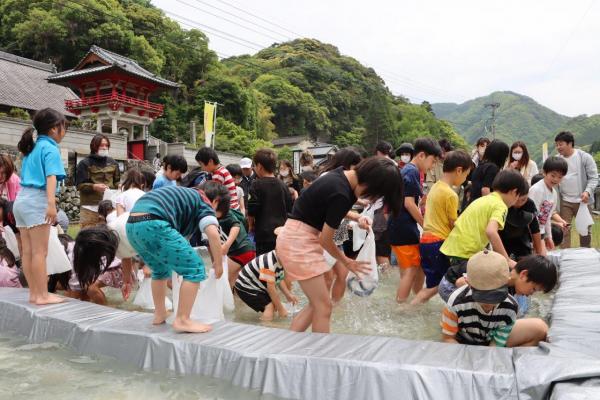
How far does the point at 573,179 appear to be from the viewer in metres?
6.43

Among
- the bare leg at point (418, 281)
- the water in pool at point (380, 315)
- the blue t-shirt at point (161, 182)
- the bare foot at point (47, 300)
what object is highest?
the blue t-shirt at point (161, 182)

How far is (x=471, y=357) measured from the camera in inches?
88.1

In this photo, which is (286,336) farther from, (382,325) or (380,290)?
(380,290)

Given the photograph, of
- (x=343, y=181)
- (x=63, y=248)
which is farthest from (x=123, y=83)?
(x=343, y=181)

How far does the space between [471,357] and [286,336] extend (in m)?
1.01

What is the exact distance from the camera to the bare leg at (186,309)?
288 centimetres

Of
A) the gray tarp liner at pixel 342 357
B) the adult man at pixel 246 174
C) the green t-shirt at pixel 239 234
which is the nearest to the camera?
the gray tarp liner at pixel 342 357

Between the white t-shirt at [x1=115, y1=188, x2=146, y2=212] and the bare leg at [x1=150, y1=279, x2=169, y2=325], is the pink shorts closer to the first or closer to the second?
the bare leg at [x1=150, y1=279, x2=169, y2=325]

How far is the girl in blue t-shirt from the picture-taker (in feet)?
11.8

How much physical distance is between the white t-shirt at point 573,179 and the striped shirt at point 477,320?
173 inches

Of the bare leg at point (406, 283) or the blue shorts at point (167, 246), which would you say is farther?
the bare leg at point (406, 283)

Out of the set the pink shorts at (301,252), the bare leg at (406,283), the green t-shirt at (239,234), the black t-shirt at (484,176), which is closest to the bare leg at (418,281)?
Answer: the bare leg at (406,283)

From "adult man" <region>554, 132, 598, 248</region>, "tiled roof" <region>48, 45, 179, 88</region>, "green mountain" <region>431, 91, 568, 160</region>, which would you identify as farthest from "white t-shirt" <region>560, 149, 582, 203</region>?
"green mountain" <region>431, 91, 568, 160</region>

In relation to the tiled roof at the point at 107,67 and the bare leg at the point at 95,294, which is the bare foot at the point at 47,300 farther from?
the tiled roof at the point at 107,67
